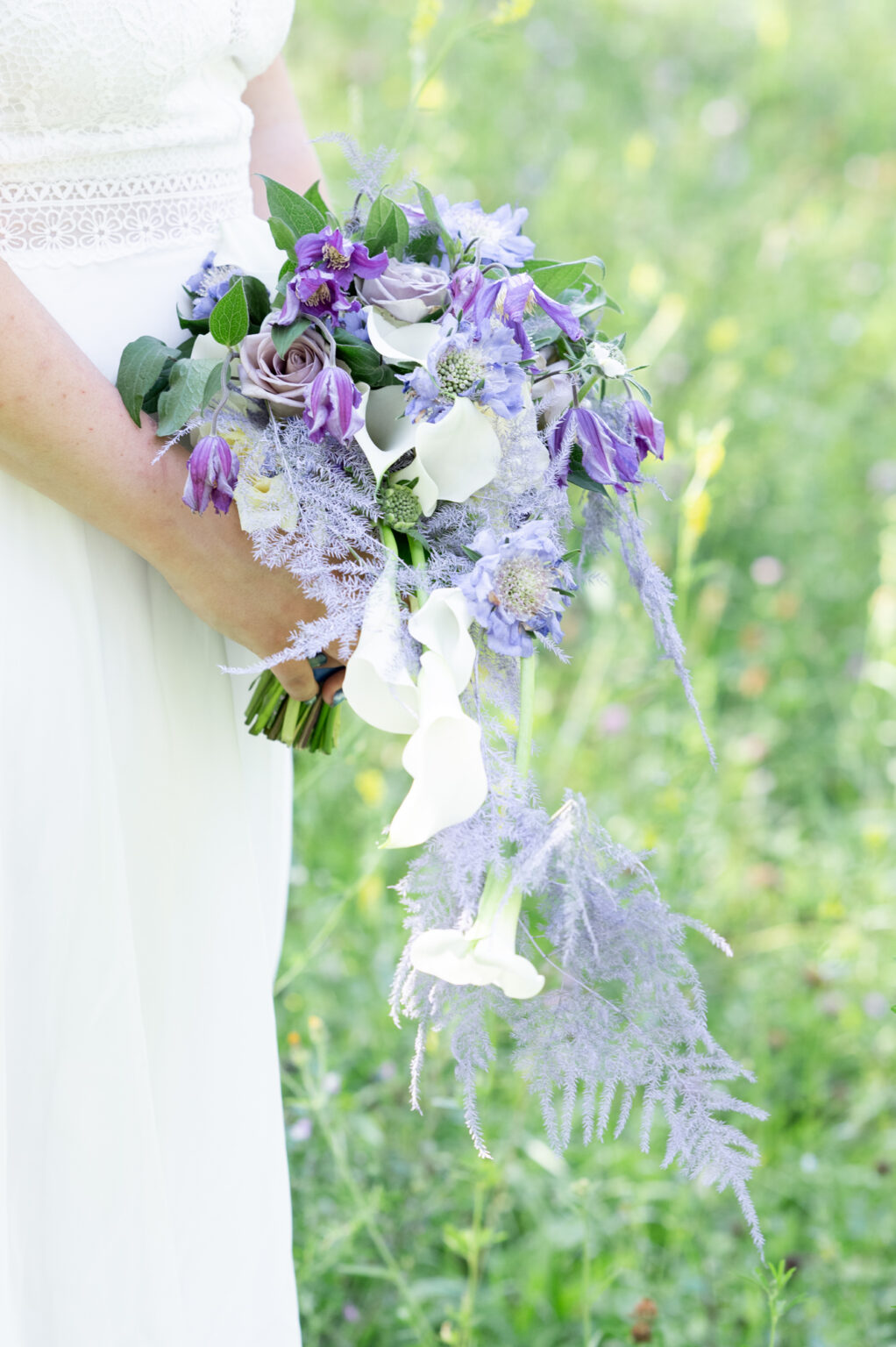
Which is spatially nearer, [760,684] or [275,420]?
[275,420]

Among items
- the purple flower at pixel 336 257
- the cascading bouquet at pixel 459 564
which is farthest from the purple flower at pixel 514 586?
the purple flower at pixel 336 257

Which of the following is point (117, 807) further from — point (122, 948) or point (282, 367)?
point (282, 367)

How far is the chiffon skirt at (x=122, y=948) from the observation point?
34.0 inches

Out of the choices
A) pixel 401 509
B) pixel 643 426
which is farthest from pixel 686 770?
pixel 401 509

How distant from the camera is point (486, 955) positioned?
68cm

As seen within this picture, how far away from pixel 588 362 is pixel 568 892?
395 mm

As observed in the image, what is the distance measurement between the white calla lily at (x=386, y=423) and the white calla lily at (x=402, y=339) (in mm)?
31

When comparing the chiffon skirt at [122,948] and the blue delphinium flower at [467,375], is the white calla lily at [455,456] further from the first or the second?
the chiffon skirt at [122,948]

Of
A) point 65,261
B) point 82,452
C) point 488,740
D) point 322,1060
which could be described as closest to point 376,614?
point 488,740

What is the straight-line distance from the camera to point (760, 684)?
2240 millimetres

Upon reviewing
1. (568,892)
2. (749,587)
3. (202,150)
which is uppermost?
(202,150)

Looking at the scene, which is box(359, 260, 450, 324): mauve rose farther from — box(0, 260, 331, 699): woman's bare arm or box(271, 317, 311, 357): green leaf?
box(0, 260, 331, 699): woman's bare arm

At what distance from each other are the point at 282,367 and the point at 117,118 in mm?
264

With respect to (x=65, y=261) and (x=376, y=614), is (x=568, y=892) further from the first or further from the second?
(x=65, y=261)
